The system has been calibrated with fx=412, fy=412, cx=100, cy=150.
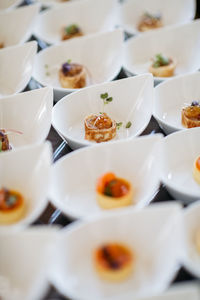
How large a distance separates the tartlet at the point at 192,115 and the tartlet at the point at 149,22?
1.25m

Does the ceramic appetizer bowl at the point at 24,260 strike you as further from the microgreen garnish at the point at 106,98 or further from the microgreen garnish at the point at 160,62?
the microgreen garnish at the point at 160,62

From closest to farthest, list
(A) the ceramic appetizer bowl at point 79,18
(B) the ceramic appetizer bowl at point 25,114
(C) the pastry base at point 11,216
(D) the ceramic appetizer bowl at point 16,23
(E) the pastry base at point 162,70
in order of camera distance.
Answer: (C) the pastry base at point 11,216 → (B) the ceramic appetizer bowl at point 25,114 → (E) the pastry base at point 162,70 → (D) the ceramic appetizer bowl at point 16,23 → (A) the ceramic appetizer bowl at point 79,18

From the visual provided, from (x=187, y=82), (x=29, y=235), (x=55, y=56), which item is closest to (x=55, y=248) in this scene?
(x=29, y=235)

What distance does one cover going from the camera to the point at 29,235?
144 cm

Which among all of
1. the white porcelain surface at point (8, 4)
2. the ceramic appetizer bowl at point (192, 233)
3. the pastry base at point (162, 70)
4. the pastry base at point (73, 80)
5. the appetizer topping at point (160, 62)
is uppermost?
the white porcelain surface at point (8, 4)

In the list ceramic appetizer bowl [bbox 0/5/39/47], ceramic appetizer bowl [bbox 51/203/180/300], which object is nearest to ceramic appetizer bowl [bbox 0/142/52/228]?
ceramic appetizer bowl [bbox 51/203/180/300]

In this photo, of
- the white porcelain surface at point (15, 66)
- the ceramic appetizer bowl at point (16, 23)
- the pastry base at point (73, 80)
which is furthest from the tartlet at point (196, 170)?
the ceramic appetizer bowl at point (16, 23)

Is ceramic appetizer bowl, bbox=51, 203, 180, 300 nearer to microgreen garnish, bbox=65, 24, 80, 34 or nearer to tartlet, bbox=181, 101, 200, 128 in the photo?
tartlet, bbox=181, 101, 200, 128

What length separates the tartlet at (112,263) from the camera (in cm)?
144

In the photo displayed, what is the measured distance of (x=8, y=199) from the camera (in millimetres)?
1713

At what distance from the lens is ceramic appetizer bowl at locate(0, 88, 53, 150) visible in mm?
2215

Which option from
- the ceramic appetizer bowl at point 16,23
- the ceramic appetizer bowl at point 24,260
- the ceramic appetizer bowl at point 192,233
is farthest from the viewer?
the ceramic appetizer bowl at point 16,23

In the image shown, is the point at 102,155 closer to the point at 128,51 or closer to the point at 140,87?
the point at 140,87

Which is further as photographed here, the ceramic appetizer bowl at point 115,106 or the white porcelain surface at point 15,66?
the white porcelain surface at point 15,66
